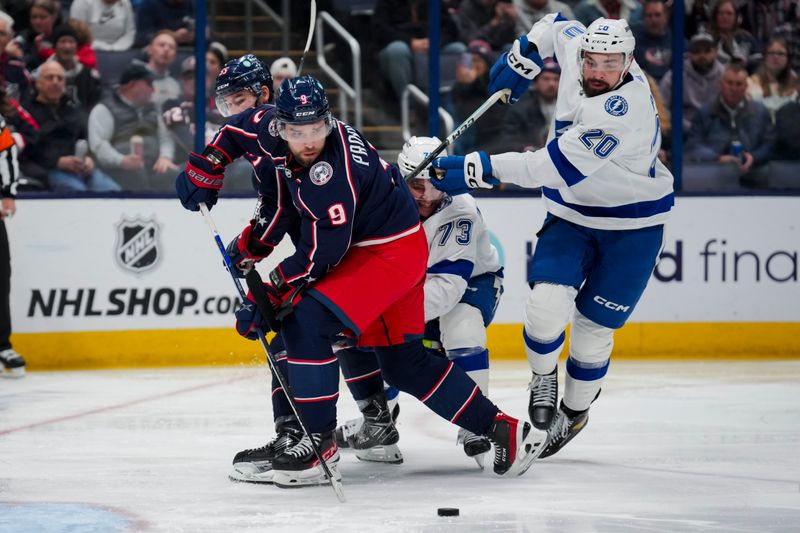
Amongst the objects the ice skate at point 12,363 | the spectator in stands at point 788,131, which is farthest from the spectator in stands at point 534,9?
the ice skate at point 12,363

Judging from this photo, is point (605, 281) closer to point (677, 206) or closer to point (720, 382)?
point (720, 382)

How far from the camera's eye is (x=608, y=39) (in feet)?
11.9

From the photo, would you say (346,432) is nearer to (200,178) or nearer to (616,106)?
(200,178)

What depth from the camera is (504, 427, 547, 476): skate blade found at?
360 cm

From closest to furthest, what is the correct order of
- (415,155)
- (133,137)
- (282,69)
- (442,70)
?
(415,155) → (133,137) → (282,69) → (442,70)

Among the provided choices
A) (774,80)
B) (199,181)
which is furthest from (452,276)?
(774,80)

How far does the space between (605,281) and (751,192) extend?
297cm

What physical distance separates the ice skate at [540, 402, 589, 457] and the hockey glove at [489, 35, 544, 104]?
98 cm

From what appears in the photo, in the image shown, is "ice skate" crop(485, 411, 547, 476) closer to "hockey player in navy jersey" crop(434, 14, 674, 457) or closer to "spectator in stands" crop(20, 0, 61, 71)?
"hockey player in navy jersey" crop(434, 14, 674, 457)

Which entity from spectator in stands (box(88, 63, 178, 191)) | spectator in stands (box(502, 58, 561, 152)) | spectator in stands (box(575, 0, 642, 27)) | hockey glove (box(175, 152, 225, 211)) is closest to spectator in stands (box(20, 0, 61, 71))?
spectator in stands (box(88, 63, 178, 191))

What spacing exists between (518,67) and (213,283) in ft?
8.45

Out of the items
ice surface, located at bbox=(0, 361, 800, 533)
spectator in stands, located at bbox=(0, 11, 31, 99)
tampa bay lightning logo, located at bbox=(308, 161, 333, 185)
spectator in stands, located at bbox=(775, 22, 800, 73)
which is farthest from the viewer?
spectator in stands, located at bbox=(775, 22, 800, 73)

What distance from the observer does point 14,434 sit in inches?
171

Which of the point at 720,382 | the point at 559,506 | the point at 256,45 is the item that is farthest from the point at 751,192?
the point at 559,506
